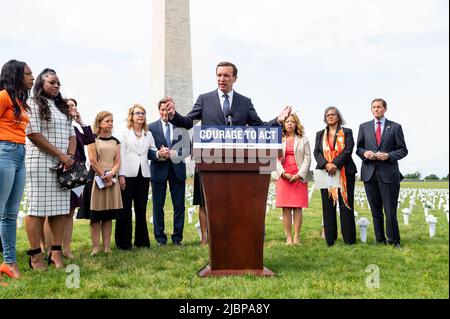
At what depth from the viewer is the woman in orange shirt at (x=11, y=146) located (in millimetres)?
3828

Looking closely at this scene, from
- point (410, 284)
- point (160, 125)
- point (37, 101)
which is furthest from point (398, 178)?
point (37, 101)

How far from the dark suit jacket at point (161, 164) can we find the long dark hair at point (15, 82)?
1986mm

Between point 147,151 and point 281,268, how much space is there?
2.43 metres

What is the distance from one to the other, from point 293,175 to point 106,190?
242 cm

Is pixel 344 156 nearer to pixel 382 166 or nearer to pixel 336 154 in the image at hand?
pixel 336 154

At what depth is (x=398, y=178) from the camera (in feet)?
19.2

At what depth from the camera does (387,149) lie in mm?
5910

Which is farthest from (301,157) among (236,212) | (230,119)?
(236,212)

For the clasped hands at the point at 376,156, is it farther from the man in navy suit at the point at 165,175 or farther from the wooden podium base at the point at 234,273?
the wooden podium base at the point at 234,273

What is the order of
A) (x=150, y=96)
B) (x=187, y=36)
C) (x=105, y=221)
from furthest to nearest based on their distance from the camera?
(x=150, y=96) → (x=187, y=36) → (x=105, y=221)

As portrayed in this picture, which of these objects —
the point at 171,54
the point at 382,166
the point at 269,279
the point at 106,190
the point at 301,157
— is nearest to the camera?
the point at 269,279

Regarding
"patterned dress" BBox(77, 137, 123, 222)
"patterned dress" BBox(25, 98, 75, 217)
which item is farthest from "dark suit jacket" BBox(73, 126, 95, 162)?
"patterned dress" BBox(25, 98, 75, 217)

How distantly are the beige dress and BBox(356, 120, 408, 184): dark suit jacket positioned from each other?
3.28 meters
